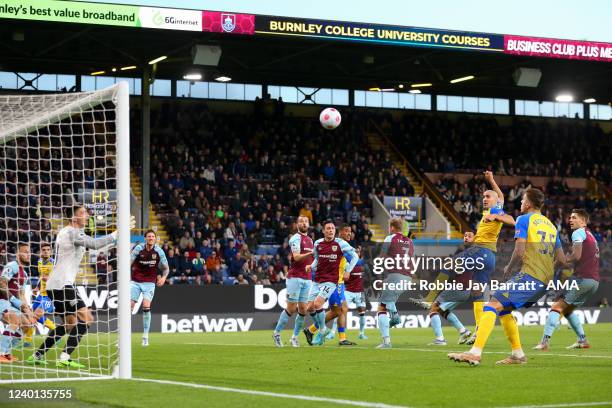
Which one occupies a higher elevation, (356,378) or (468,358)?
(468,358)

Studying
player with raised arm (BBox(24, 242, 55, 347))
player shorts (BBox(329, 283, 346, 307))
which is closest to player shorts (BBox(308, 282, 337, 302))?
player shorts (BBox(329, 283, 346, 307))

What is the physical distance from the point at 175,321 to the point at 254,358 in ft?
43.9

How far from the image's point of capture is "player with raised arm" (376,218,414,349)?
1714cm

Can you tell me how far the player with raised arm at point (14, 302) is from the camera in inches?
590

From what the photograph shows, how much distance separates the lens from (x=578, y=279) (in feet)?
58.2

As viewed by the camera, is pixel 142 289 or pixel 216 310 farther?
pixel 216 310

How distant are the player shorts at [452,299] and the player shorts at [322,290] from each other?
1998 mm

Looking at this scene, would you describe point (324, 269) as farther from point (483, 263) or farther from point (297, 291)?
point (483, 263)

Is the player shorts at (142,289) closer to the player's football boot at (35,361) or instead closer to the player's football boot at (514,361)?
the player's football boot at (35,361)

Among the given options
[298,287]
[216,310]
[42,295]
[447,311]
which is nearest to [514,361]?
[447,311]

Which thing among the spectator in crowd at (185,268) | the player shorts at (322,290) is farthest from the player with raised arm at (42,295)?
the spectator in crowd at (185,268)

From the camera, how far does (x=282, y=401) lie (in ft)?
29.1

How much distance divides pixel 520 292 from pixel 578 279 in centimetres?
617

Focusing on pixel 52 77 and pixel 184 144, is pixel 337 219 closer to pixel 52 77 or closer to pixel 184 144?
pixel 184 144
